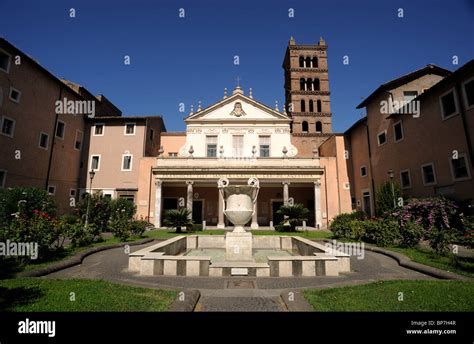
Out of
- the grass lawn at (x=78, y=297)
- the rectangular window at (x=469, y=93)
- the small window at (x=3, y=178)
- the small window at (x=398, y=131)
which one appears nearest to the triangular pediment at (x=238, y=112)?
the small window at (x=398, y=131)

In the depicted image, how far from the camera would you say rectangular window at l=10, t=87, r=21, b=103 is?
1841 cm

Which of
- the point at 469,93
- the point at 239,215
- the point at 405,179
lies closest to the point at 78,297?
the point at 239,215

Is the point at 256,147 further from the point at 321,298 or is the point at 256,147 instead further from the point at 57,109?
the point at 321,298

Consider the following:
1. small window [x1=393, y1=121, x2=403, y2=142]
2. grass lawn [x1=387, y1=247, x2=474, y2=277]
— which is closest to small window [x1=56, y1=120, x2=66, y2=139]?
grass lawn [x1=387, y1=247, x2=474, y2=277]

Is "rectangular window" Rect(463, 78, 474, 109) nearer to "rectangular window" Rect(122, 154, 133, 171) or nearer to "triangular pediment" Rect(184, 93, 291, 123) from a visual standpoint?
"triangular pediment" Rect(184, 93, 291, 123)

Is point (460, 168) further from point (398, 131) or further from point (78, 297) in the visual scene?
point (78, 297)

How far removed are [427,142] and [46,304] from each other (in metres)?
20.4

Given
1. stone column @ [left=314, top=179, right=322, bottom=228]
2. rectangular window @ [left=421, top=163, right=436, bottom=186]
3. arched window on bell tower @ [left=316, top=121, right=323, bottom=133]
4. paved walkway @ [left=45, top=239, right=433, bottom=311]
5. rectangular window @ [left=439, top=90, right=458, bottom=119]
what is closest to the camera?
paved walkway @ [left=45, top=239, right=433, bottom=311]

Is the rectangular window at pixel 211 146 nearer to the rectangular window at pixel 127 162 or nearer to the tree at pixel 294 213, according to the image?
the rectangular window at pixel 127 162

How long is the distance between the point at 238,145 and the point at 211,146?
2885 millimetres

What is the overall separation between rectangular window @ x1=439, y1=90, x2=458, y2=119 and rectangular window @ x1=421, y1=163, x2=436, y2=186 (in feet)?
10.5

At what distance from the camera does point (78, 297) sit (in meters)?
4.40
